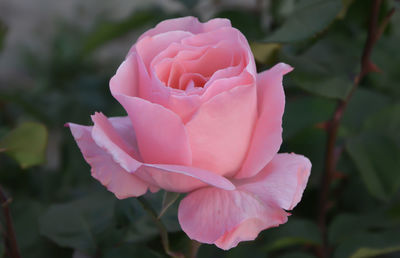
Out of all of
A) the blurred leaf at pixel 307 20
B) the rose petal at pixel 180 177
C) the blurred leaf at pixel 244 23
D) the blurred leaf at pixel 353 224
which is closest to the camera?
the rose petal at pixel 180 177

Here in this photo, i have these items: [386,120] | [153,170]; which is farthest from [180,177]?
[386,120]

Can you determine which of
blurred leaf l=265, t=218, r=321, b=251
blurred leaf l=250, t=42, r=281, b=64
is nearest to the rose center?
blurred leaf l=250, t=42, r=281, b=64

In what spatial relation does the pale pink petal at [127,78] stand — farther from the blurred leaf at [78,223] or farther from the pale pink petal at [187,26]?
the blurred leaf at [78,223]

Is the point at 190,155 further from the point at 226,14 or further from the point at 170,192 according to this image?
the point at 226,14

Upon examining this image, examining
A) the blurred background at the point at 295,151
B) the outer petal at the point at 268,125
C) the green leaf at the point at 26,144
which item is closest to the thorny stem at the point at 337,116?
the blurred background at the point at 295,151

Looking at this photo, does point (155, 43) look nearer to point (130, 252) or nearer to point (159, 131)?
point (159, 131)
